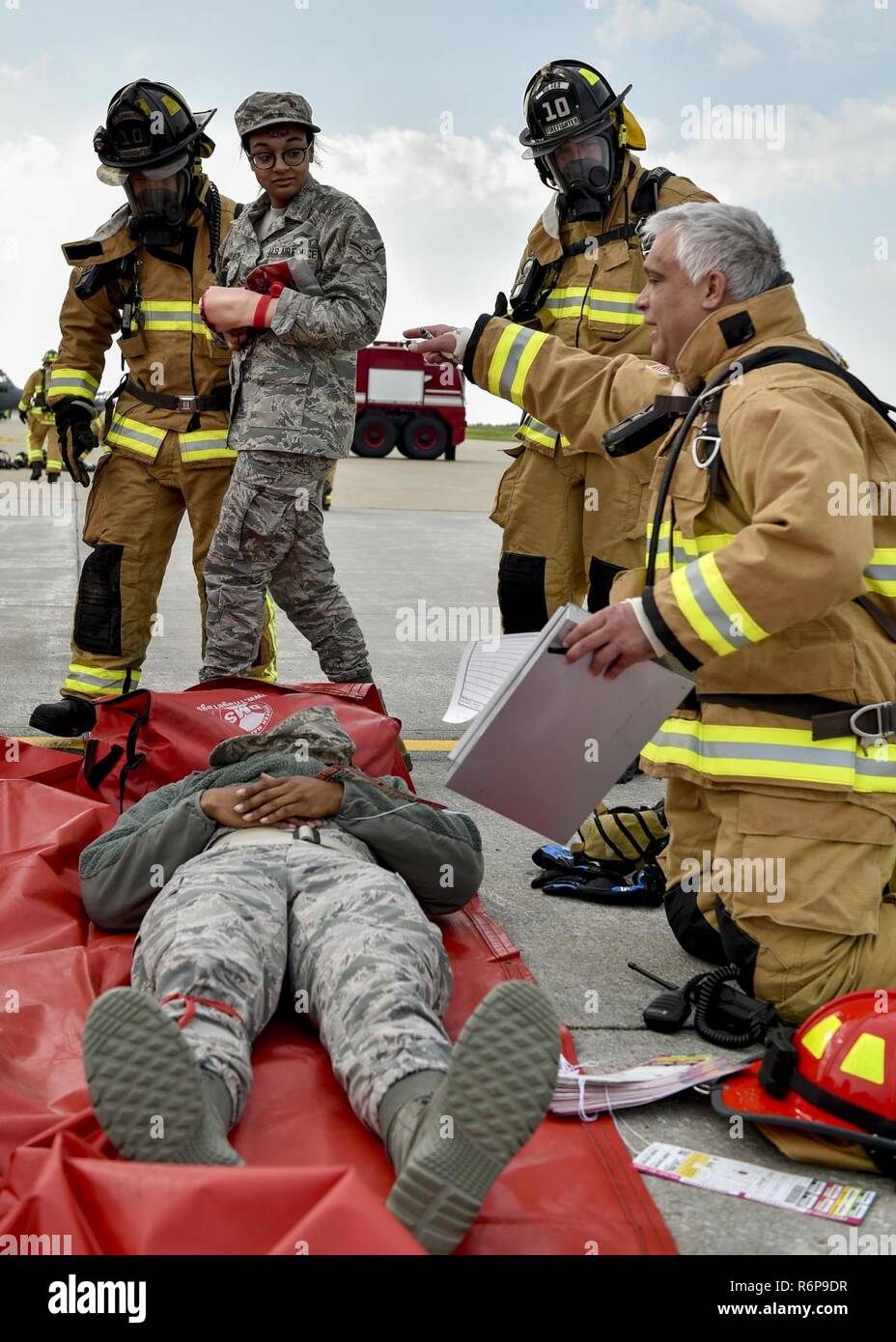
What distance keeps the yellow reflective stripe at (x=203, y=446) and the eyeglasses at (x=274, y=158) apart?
3.10 feet

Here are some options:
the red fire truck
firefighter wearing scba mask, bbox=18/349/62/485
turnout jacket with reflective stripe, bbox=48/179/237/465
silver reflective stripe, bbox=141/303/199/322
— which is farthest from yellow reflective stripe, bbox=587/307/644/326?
the red fire truck

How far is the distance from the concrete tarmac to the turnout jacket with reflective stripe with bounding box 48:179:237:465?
1.26m

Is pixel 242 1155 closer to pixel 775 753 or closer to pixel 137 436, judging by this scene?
pixel 775 753

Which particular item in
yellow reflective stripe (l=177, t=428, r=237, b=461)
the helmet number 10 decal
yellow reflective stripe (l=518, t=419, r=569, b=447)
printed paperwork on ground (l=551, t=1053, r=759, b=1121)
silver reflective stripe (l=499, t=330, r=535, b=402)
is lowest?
printed paperwork on ground (l=551, t=1053, r=759, b=1121)

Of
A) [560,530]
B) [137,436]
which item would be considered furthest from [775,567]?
[137,436]

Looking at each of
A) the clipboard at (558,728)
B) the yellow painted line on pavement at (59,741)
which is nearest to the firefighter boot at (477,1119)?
the clipboard at (558,728)

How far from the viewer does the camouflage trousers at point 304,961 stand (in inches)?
88.4

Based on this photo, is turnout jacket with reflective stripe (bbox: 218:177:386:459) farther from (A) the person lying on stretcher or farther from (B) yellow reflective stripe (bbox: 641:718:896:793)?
(B) yellow reflective stripe (bbox: 641:718:896:793)

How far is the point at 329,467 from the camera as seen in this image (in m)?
4.99

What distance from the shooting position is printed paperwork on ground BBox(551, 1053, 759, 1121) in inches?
97.5

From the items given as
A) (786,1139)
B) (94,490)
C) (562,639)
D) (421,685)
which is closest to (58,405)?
(94,490)
